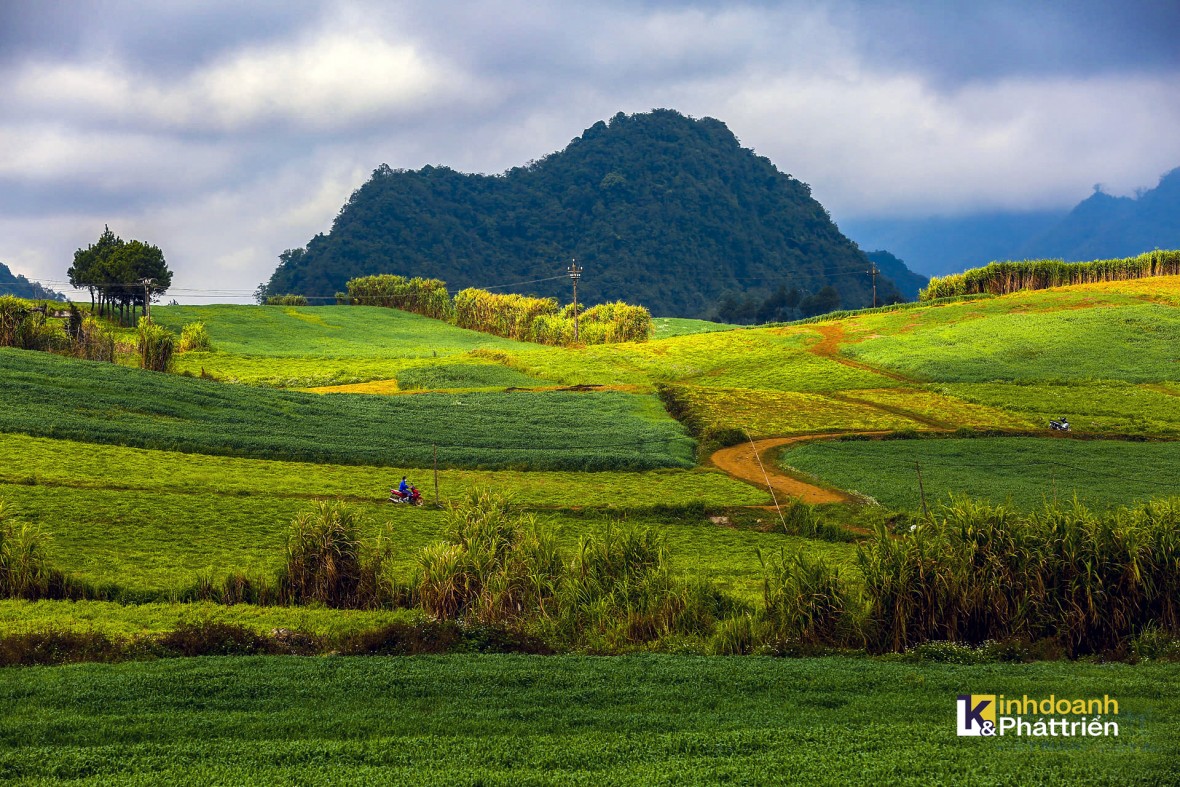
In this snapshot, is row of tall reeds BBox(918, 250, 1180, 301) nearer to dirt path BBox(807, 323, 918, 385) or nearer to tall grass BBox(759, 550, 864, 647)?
dirt path BBox(807, 323, 918, 385)

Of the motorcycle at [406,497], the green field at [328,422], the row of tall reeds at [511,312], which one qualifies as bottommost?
the motorcycle at [406,497]

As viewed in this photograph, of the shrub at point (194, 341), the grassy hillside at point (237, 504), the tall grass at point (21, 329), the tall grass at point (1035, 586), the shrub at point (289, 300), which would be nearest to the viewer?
the tall grass at point (1035, 586)

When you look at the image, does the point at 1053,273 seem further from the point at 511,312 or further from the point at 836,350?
the point at 511,312

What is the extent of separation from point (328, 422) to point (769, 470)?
22.0 m

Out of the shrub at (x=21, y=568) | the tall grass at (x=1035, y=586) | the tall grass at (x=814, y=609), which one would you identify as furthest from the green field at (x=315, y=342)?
the tall grass at (x=1035, y=586)

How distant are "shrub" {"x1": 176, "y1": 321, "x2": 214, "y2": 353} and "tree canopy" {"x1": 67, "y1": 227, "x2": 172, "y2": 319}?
15513 mm

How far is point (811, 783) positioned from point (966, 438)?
38638 mm

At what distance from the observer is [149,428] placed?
1612 inches

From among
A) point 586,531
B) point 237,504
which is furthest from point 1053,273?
point 237,504

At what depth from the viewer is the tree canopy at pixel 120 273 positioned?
99.8 meters

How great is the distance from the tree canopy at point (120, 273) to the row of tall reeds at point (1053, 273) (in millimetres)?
81360

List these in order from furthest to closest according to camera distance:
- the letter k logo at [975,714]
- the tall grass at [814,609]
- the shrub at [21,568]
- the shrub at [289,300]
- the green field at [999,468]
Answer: the shrub at [289,300], the green field at [999,468], the shrub at [21,568], the tall grass at [814,609], the letter k logo at [975,714]

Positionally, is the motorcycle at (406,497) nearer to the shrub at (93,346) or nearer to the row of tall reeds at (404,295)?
the shrub at (93,346)

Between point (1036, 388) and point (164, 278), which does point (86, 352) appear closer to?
point (164, 278)
